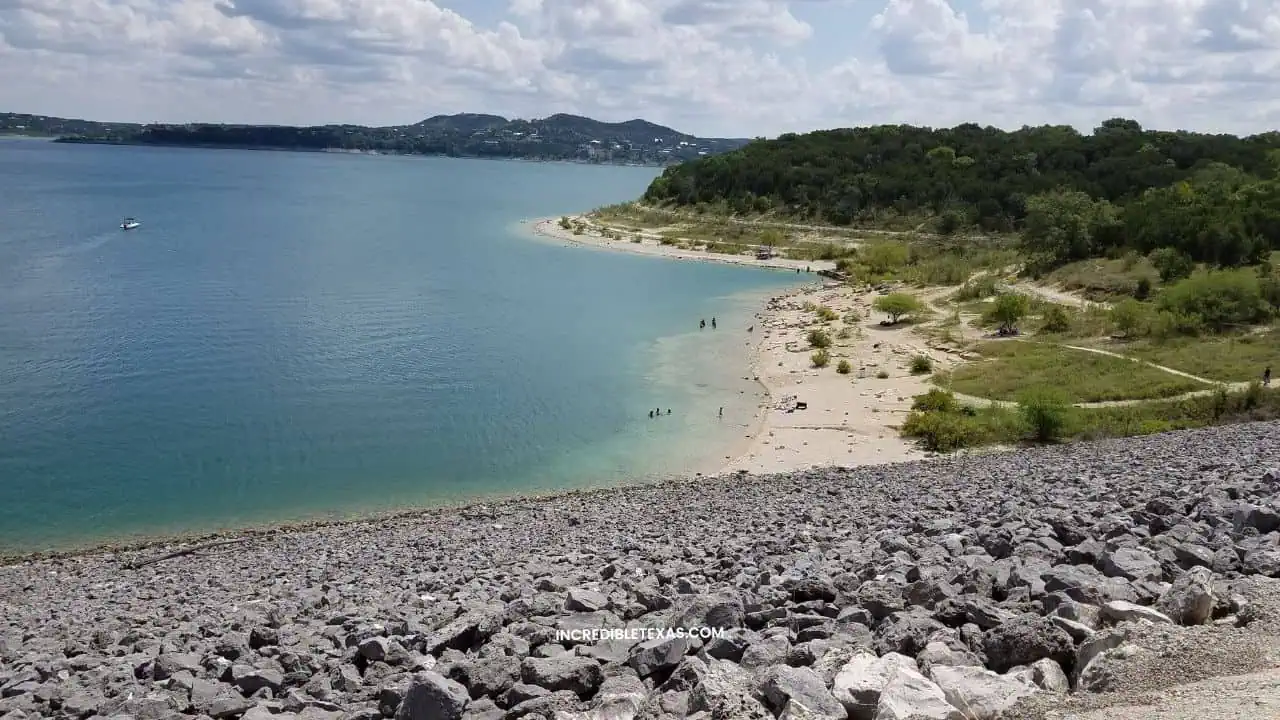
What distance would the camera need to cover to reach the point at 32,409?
111 ft

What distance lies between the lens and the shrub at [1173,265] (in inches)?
1884

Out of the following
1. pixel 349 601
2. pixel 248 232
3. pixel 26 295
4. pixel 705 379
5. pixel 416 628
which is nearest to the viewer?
pixel 416 628

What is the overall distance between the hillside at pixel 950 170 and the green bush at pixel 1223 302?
135 feet

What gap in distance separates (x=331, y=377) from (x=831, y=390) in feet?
66.2

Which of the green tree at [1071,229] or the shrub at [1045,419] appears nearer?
the shrub at [1045,419]

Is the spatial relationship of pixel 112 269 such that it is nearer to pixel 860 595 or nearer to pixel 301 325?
pixel 301 325

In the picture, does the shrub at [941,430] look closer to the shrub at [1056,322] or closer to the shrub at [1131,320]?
the shrub at [1131,320]

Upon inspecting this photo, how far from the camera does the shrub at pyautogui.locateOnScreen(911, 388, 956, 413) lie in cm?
3142

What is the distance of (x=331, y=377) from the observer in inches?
1558

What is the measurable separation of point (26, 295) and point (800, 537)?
56365 mm

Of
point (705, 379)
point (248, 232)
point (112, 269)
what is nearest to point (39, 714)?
point (705, 379)

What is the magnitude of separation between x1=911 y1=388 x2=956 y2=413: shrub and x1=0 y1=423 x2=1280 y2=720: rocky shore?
12.5 meters

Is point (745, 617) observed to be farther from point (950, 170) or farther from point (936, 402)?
point (950, 170)

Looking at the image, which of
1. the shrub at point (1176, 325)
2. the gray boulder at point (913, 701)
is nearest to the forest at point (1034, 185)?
the shrub at point (1176, 325)
